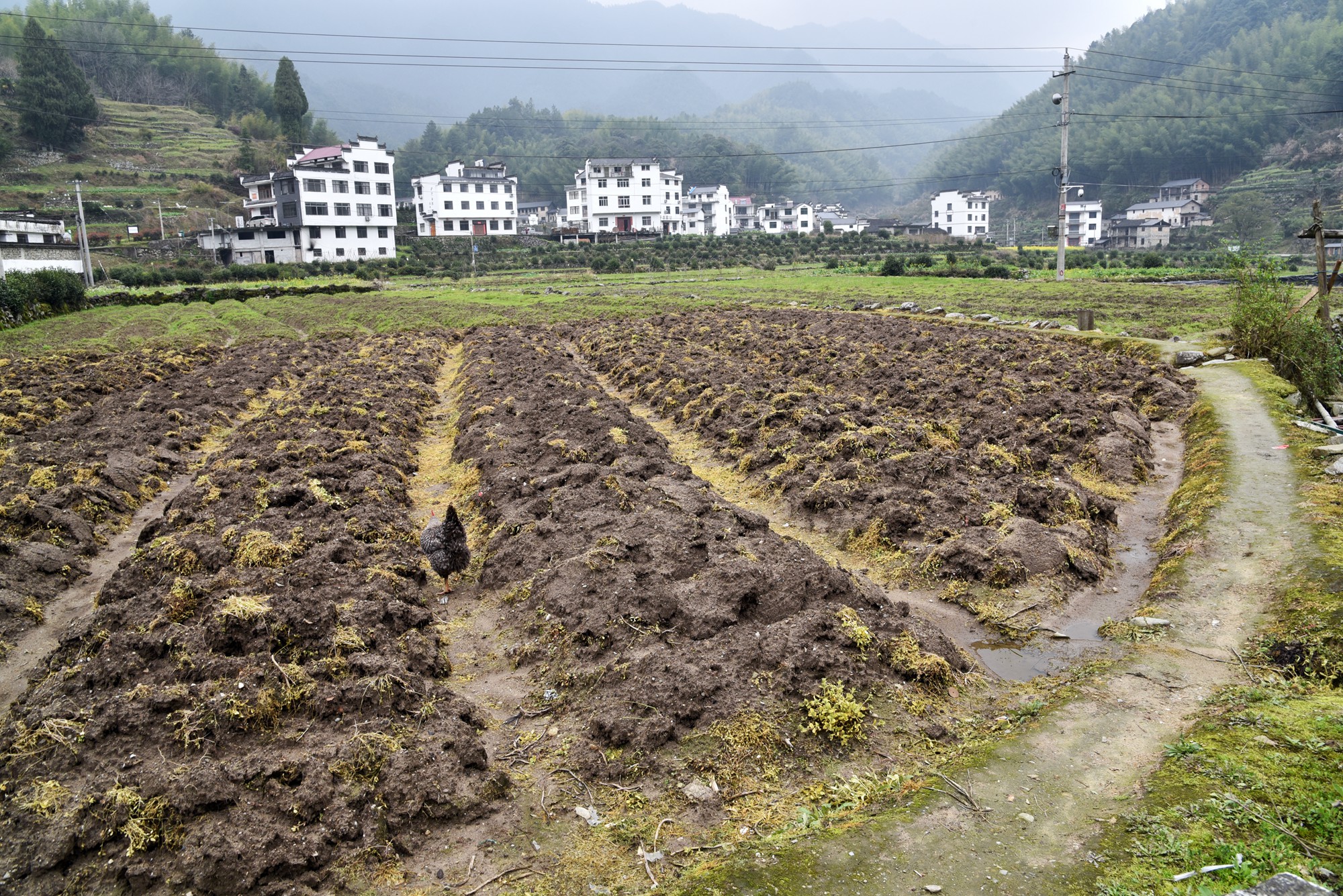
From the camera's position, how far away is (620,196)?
330ft

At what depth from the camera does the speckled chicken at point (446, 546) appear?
1009 centimetres

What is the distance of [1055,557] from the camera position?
1002 centimetres

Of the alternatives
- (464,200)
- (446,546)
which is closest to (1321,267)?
(446,546)

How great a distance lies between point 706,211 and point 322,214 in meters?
56.4

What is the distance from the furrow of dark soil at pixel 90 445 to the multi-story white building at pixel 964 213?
110 metres

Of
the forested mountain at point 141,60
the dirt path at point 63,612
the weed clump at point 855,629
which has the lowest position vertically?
the dirt path at point 63,612

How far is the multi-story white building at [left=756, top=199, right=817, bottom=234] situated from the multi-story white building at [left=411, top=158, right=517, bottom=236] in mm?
39953

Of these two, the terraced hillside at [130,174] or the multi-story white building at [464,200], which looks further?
the multi-story white building at [464,200]

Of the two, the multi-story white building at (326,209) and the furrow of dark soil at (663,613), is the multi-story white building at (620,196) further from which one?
the furrow of dark soil at (663,613)

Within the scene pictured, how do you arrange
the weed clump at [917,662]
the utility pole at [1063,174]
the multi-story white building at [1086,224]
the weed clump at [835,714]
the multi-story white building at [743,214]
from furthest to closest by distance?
the multi-story white building at [743,214] → the multi-story white building at [1086,224] → the utility pole at [1063,174] → the weed clump at [917,662] → the weed clump at [835,714]

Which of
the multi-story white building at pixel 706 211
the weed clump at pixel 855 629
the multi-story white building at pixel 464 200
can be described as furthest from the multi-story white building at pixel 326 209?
the weed clump at pixel 855 629

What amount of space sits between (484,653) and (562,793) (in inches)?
109

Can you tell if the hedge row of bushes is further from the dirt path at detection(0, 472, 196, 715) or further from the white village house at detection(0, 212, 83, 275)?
the dirt path at detection(0, 472, 196, 715)

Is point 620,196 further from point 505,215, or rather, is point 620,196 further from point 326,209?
point 326,209
